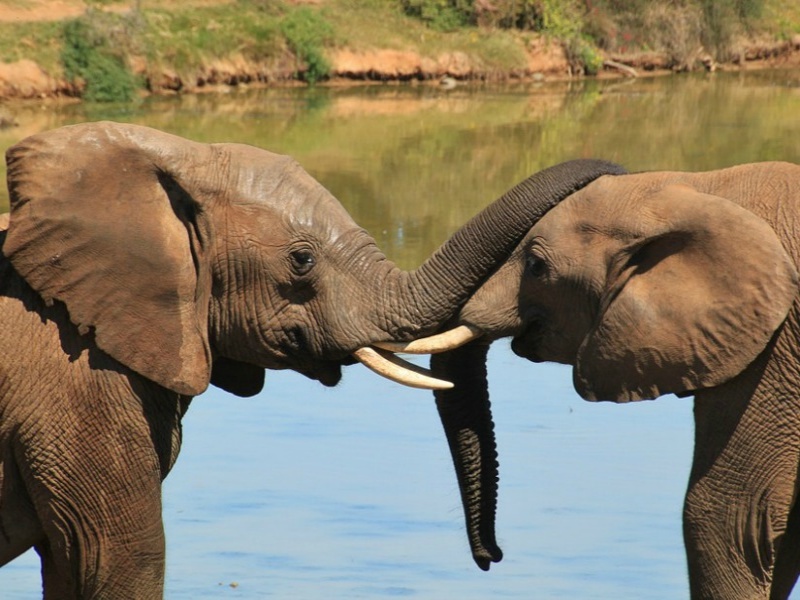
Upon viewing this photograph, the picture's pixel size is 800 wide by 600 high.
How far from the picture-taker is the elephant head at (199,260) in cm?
534

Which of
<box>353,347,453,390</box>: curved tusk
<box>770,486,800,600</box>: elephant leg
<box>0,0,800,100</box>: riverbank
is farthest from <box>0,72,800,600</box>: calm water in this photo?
<box>0,0,800,100</box>: riverbank

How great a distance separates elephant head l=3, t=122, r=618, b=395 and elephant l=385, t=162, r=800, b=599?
24 centimetres

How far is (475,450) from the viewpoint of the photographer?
6387 mm

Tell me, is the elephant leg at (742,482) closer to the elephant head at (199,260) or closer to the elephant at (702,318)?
the elephant at (702,318)

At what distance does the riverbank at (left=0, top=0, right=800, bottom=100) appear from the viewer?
27.1m

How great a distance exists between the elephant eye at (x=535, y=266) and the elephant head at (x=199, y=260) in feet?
0.77

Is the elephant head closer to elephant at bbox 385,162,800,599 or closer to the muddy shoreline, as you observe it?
elephant at bbox 385,162,800,599

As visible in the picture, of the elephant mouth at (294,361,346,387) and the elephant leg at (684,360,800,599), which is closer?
the elephant leg at (684,360,800,599)

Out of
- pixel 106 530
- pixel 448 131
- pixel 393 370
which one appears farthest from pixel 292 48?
pixel 106 530

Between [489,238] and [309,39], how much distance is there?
2598 cm

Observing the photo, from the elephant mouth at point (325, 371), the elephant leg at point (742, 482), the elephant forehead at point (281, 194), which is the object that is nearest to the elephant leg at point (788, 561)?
the elephant leg at point (742, 482)

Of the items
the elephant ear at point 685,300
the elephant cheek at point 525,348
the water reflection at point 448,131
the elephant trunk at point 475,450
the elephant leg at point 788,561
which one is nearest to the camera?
the elephant ear at point 685,300

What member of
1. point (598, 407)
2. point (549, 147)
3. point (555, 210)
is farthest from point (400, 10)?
point (555, 210)

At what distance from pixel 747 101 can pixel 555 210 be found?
26.6 meters
